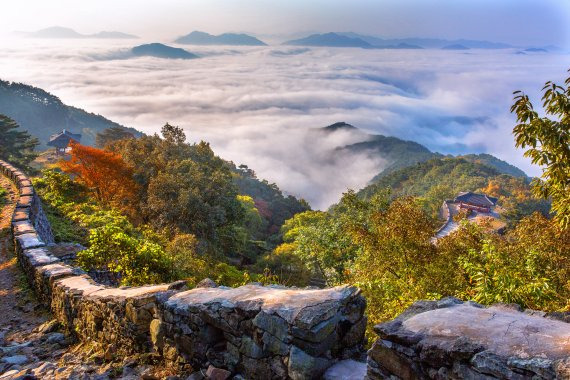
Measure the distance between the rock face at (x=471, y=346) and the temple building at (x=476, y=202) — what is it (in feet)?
192

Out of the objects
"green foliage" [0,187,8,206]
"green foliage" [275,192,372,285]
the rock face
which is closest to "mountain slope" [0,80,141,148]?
"green foliage" [0,187,8,206]

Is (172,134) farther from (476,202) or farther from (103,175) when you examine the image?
(476,202)

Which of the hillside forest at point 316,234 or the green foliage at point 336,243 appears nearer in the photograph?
the hillside forest at point 316,234

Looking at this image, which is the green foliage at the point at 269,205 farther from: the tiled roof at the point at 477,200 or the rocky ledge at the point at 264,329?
the rocky ledge at the point at 264,329

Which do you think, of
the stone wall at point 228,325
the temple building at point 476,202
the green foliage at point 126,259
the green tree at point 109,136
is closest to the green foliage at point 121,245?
the green foliage at point 126,259

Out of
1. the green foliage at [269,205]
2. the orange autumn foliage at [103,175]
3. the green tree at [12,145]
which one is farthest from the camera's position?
the green foliage at [269,205]

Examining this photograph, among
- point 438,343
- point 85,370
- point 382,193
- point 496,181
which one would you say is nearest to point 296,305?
point 438,343

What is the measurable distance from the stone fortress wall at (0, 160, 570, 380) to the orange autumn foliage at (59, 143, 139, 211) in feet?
48.8

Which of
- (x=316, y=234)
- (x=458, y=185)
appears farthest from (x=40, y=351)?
(x=458, y=185)

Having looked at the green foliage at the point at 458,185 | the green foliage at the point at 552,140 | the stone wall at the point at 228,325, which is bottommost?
the green foliage at the point at 458,185

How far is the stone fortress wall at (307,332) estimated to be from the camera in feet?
10.2

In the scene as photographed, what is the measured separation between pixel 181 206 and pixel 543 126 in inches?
653

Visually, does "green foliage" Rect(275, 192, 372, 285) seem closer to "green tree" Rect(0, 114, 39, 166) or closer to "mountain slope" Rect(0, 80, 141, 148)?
"green tree" Rect(0, 114, 39, 166)

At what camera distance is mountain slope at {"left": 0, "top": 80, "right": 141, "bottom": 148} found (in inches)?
3123
